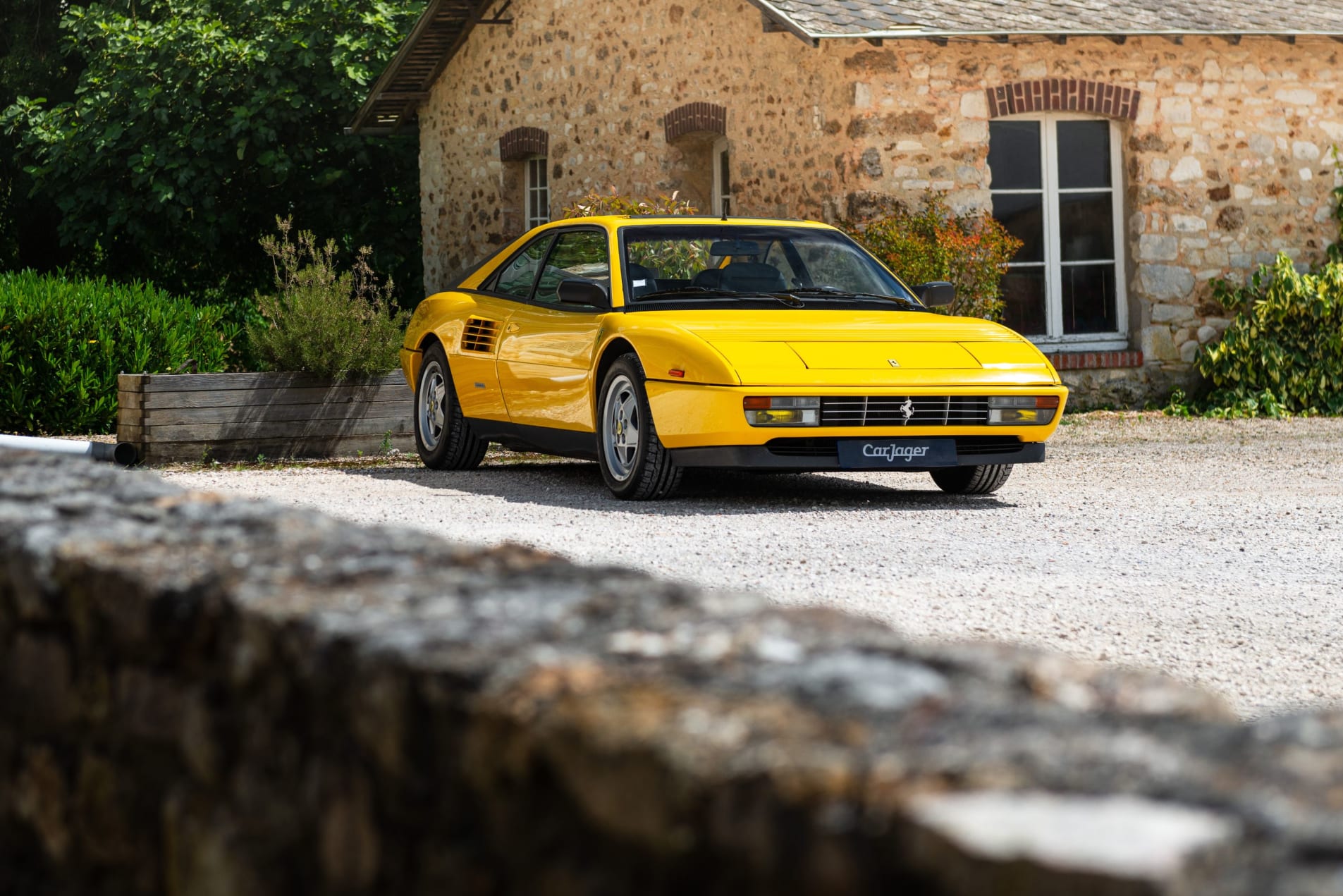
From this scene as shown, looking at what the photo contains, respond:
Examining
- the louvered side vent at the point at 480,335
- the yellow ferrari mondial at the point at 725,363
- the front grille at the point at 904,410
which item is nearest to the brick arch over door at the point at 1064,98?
the yellow ferrari mondial at the point at 725,363

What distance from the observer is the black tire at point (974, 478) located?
9312mm

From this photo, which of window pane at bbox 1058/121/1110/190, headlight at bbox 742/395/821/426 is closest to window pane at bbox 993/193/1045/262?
window pane at bbox 1058/121/1110/190

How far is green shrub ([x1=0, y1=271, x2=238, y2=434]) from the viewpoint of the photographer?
508 inches

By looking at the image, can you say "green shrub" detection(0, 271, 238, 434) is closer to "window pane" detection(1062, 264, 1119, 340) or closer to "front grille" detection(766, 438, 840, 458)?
"front grille" detection(766, 438, 840, 458)

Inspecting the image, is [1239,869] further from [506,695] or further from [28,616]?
[28,616]

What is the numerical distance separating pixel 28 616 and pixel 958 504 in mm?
6655

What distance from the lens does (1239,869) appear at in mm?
1295

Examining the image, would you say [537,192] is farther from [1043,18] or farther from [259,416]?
[259,416]

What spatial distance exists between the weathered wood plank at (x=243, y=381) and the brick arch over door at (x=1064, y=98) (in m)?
5.49

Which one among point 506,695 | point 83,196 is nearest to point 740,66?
point 83,196

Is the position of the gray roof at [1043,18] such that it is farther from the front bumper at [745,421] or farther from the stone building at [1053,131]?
the front bumper at [745,421]

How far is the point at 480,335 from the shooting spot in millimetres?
10406

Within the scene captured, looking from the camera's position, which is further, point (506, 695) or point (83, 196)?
point (83, 196)

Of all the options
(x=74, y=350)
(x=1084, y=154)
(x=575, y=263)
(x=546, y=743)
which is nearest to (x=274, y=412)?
(x=74, y=350)
